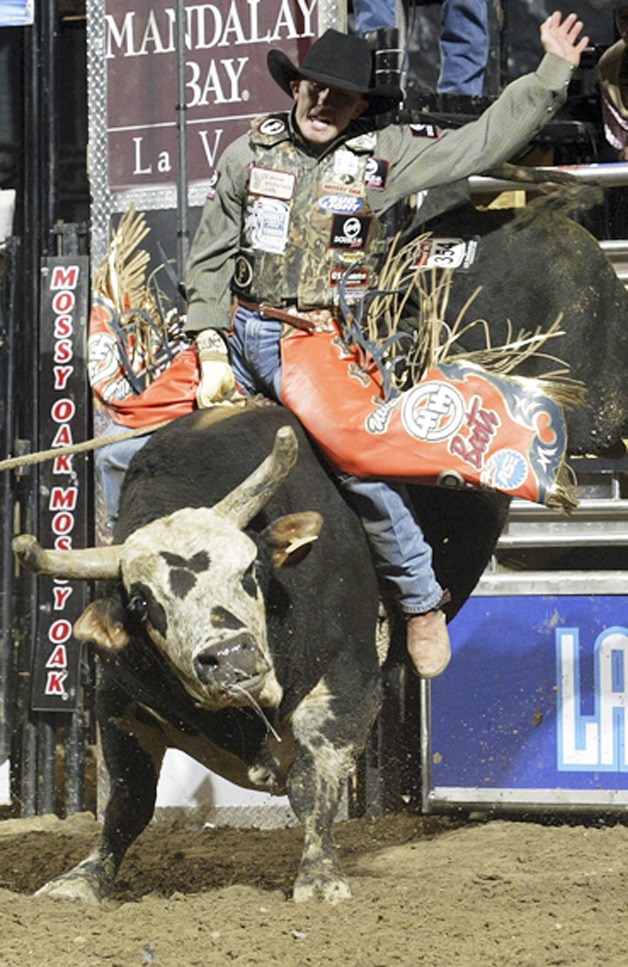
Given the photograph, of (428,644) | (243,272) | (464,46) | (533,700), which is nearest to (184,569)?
(428,644)

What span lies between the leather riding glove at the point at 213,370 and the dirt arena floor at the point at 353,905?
4.46 ft

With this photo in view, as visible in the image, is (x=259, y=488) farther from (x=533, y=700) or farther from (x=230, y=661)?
(x=533, y=700)

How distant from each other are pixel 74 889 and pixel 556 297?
7.68 ft

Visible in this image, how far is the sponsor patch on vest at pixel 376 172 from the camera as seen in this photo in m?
4.94

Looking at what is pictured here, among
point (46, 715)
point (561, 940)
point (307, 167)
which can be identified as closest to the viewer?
point (561, 940)

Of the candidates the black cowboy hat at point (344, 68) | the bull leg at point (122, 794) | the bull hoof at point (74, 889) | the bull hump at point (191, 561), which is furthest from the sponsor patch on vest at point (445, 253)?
the bull hoof at point (74, 889)

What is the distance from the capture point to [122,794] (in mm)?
4531

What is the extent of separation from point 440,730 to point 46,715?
1.51m

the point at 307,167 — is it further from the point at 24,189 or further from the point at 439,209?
the point at 24,189

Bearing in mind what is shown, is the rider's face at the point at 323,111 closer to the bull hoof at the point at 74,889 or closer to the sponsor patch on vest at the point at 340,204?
the sponsor patch on vest at the point at 340,204

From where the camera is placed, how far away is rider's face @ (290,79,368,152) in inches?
192

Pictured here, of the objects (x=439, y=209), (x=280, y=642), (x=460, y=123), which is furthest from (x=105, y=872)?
(x=460, y=123)

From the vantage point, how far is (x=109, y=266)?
5238mm

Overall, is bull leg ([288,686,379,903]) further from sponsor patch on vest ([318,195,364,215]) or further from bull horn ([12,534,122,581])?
sponsor patch on vest ([318,195,364,215])
